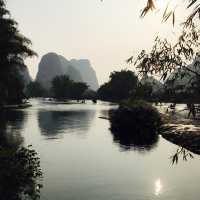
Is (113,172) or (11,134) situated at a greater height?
(11,134)

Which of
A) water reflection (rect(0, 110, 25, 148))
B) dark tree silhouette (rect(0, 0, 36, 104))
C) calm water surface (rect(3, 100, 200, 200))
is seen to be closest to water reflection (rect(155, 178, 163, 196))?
Answer: calm water surface (rect(3, 100, 200, 200))

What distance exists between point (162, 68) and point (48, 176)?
15.1m

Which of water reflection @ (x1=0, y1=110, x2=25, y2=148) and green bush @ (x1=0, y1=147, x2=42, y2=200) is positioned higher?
green bush @ (x1=0, y1=147, x2=42, y2=200)

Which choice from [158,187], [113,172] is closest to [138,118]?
[113,172]

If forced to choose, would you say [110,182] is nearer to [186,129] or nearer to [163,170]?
[163,170]

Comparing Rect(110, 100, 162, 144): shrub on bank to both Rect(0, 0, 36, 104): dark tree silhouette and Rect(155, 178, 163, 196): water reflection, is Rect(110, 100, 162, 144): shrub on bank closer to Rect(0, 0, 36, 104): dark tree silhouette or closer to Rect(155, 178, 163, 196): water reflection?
Rect(0, 0, 36, 104): dark tree silhouette

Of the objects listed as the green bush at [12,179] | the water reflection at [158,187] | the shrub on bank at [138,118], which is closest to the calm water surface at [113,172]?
the water reflection at [158,187]

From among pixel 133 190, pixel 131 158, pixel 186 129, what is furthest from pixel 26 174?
pixel 186 129

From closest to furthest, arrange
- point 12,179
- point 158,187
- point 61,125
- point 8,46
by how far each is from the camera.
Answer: point 12,179 → point 158,187 → point 8,46 → point 61,125

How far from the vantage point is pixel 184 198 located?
887 inches

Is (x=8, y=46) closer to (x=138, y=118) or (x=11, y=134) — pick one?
(x=11, y=134)

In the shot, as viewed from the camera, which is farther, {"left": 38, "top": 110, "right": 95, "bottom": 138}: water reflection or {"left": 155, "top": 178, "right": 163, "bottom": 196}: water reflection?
{"left": 38, "top": 110, "right": 95, "bottom": 138}: water reflection

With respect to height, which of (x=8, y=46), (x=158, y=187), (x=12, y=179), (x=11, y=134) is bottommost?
(x=158, y=187)

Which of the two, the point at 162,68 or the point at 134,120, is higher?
the point at 162,68
